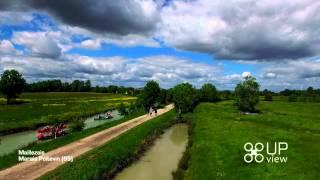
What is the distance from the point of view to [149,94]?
9481 cm

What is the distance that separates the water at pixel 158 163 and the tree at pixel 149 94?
43.2 meters

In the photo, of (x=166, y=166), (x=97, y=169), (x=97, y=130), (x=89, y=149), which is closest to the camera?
(x=97, y=169)

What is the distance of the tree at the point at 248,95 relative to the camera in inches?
4181

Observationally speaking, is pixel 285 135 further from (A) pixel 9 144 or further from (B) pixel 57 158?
(A) pixel 9 144

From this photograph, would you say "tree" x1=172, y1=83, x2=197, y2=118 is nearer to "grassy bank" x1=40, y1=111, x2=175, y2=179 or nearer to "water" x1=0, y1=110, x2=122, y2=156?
"water" x1=0, y1=110, x2=122, y2=156

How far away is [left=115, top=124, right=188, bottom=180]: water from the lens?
28.7 m

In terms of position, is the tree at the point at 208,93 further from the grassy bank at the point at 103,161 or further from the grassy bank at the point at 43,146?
the grassy bank at the point at 103,161

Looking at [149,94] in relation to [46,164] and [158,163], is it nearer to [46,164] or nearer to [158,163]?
[158,163]

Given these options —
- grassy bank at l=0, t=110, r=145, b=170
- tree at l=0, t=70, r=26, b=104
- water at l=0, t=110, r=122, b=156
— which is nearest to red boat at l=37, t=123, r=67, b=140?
water at l=0, t=110, r=122, b=156

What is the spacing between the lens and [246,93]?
10725 cm

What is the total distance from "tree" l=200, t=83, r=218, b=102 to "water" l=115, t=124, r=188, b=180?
123 meters

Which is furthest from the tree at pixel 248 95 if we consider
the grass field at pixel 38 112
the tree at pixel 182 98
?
the grass field at pixel 38 112

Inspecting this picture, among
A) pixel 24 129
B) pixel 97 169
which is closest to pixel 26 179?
pixel 97 169

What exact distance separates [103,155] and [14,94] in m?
108
